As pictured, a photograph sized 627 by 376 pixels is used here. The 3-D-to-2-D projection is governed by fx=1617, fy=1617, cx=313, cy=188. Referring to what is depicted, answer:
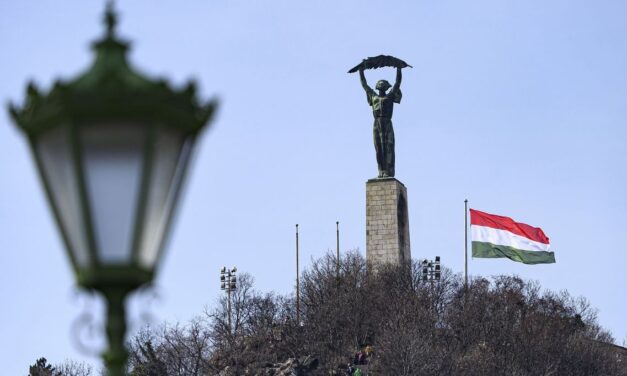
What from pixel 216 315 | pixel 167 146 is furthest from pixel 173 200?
pixel 216 315

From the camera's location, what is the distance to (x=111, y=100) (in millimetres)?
6621

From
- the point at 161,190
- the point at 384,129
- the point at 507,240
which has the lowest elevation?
the point at 161,190

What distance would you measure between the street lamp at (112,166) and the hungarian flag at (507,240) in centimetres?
7392

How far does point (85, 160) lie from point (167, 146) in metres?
0.39

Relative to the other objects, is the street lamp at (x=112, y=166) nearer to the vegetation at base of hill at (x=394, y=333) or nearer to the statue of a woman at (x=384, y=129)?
the vegetation at base of hill at (x=394, y=333)

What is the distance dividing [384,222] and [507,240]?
9708 mm

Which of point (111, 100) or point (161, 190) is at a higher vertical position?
point (111, 100)

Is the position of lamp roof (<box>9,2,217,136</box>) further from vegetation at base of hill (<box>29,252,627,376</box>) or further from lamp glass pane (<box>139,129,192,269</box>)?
vegetation at base of hill (<box>29,252,627,376</box>)

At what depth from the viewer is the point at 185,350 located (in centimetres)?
9094

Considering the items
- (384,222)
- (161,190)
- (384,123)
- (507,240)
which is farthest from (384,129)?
(161,190)

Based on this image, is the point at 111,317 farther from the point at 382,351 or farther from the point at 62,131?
the point at 382,351

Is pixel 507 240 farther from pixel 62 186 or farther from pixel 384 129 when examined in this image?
pixel 62 186

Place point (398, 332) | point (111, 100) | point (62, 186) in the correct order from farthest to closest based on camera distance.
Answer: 1. point (398, 332)
2. point (62, 186)
3. point (111, 100)

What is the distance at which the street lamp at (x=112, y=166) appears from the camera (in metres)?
6.62
